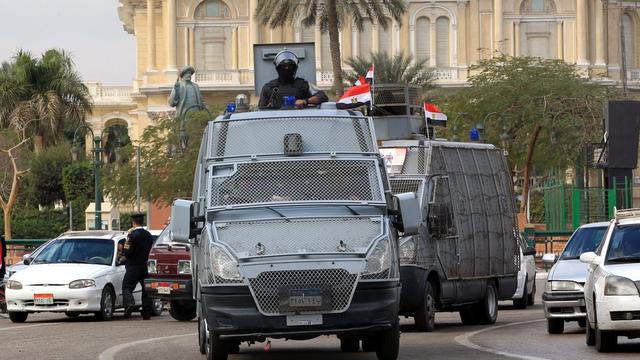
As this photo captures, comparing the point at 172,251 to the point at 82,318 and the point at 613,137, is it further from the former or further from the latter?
the point at 613,137

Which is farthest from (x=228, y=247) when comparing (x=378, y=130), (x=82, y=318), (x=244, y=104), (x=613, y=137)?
(x=613, y=137)

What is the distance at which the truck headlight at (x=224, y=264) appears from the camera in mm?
16141

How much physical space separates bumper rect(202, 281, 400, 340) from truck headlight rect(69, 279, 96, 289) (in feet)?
40.0

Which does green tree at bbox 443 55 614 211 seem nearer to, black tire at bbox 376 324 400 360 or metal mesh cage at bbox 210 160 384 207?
metal mesh cage at bbox 210 160 384 207

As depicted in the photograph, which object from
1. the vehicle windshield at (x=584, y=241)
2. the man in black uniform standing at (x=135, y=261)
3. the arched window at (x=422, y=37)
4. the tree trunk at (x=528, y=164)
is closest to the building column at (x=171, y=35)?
the arched window at (x=422, y=37)

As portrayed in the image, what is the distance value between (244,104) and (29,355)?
3820mm

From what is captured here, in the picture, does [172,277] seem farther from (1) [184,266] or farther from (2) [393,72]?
(2) [393,72]

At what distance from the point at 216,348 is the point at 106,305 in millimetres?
12494

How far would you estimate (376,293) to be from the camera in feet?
53.2

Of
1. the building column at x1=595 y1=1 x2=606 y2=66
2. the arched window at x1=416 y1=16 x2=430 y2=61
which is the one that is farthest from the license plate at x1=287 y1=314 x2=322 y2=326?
the building column at x1=595 y1=1 x2=606 y2=66

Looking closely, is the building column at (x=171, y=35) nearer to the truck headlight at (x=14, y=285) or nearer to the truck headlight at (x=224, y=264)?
the truck headlight at (x=14, y=285)

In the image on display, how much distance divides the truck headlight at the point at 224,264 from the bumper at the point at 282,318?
12 cm

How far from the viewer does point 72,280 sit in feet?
92.2

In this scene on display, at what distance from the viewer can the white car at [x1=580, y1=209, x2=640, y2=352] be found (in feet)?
59.6
